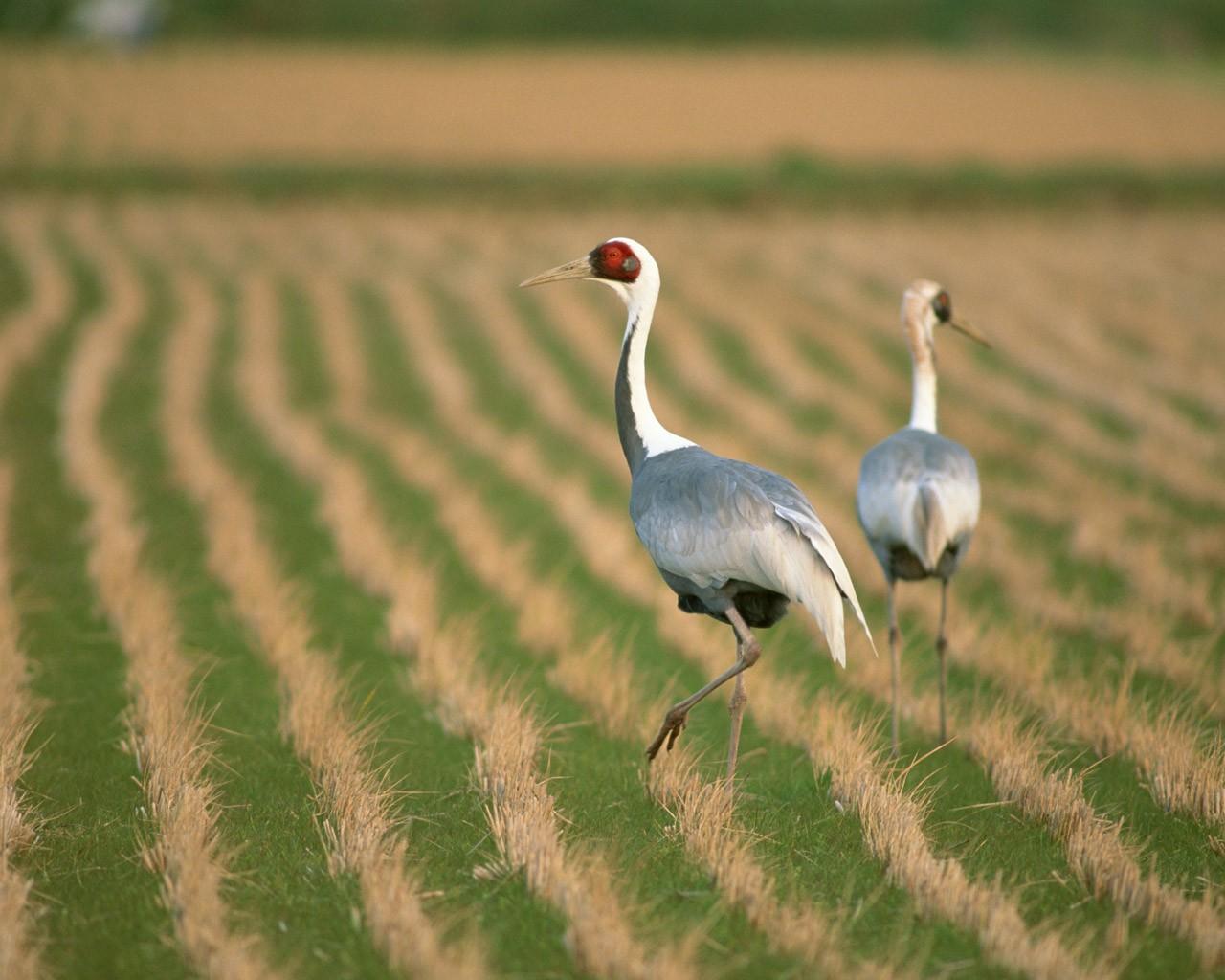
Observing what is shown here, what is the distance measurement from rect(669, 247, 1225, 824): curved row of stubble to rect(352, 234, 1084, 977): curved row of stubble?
1.04 m

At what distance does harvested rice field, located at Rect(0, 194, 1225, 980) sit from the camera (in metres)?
5.19

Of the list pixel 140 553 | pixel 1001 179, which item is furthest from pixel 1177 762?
pixel 1001 179

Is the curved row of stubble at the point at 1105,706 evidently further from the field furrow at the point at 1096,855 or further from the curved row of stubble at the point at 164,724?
the curved row of stubble at the point at 164,724

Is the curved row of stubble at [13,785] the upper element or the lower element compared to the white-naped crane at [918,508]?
lower

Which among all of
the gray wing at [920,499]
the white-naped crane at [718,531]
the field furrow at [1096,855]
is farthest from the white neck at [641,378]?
the field furrow at [1096,855]

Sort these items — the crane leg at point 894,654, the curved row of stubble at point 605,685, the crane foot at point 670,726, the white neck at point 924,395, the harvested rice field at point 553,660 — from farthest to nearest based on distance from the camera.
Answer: the white neck at point 924,395 < the crane leg at point 894,654 < the crane foot at point 670,726 < the harvested rice field at point 553,660 < the curved row of stubble at point 605,685

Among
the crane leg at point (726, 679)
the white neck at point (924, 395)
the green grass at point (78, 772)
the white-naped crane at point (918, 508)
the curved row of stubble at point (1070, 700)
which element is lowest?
the green grass at point (78, 772)

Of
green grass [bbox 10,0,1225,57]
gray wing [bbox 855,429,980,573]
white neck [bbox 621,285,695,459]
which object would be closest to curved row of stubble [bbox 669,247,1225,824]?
gray wing [bbox 855,429,980,573]

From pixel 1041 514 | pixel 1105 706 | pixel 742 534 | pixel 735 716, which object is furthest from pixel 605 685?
pixel 1041 514

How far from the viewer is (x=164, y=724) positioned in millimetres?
6789

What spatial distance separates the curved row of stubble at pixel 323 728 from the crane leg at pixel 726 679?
3.77 feet

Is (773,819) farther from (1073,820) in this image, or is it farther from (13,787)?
(13,787)

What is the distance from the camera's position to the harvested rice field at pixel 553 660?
5188 millimetres

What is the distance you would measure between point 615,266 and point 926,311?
2520 millimetres
